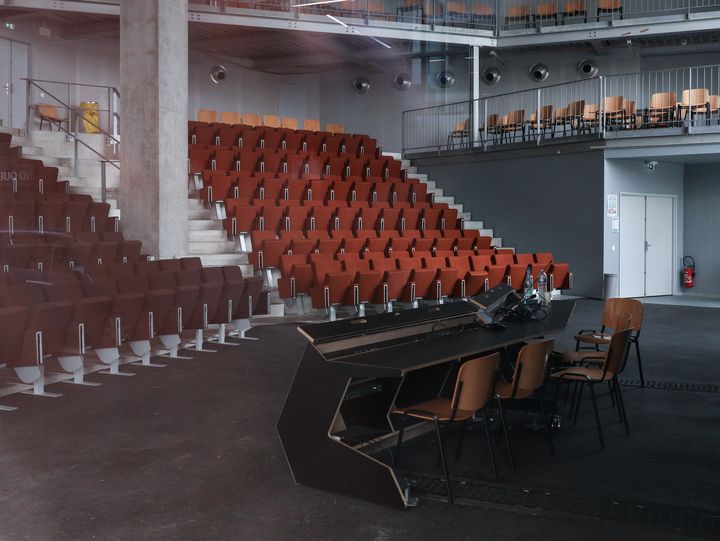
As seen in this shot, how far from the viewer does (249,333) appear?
964 centimetres

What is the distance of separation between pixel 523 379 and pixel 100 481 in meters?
2.43

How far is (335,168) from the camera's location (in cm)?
1552

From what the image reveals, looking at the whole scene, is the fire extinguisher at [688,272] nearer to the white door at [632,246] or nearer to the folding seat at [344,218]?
the white door at [632,246]

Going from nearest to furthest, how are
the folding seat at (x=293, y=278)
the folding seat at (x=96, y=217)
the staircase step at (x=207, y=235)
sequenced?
the folding seat at (x=96, y=217) → the folding seat at (x=293, y=278) → the staircase step at (x=207, y=235)

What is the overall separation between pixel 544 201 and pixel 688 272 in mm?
3160

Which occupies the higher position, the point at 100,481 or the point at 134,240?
the point at 134,240

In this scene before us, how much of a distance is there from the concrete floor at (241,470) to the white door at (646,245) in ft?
25.0

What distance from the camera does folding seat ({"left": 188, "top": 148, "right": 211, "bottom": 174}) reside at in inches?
527

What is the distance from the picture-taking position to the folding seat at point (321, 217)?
12.9 m

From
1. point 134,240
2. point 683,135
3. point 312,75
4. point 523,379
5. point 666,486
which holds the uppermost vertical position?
point 312,75

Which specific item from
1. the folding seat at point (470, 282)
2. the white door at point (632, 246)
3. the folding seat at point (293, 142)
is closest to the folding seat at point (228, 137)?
the folding seat at point (293, 142)

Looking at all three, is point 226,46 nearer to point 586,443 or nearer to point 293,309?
point 293,309

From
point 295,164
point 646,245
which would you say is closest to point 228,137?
point 295,164

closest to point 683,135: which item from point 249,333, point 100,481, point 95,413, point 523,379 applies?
point 249,333
